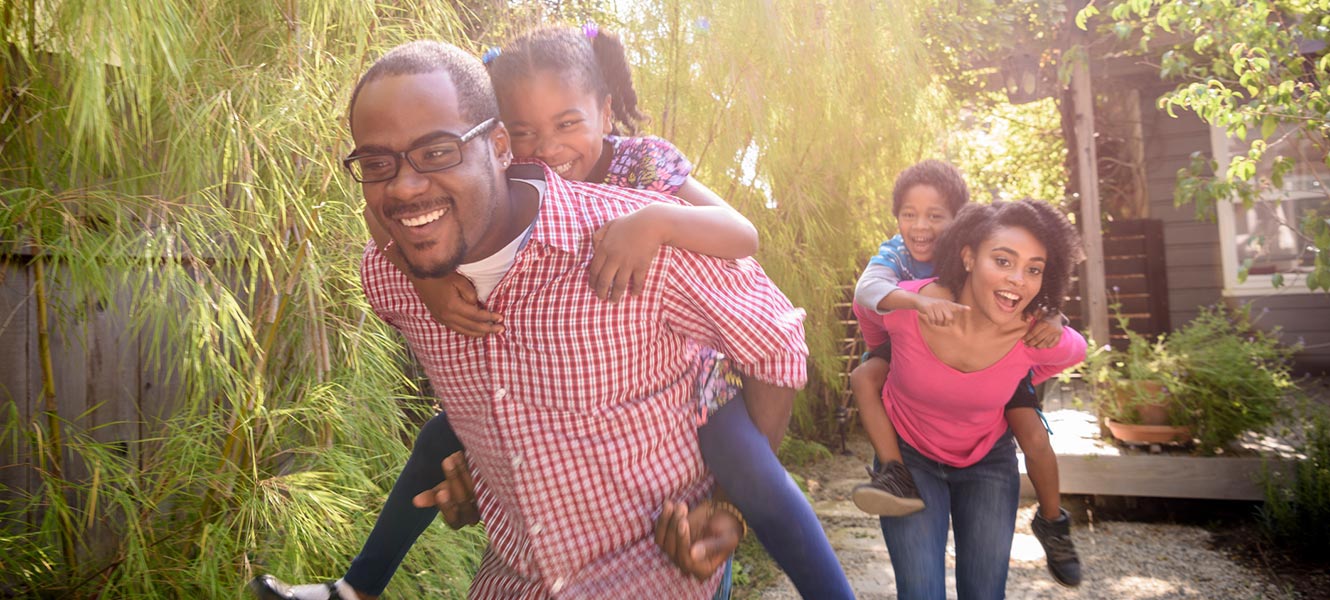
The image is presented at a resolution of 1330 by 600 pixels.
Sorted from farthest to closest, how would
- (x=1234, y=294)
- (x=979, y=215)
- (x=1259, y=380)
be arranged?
(x=1234, y=294) → (x=1259, y=380) → (x=979, y=215)

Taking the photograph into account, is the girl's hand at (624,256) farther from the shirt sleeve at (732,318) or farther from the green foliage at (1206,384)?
the green foliage at (1206,384)

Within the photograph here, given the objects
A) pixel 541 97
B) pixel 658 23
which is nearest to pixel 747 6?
pixel 658 23

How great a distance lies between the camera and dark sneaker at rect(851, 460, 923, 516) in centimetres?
242

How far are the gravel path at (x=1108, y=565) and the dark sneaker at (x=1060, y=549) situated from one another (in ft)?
5.55

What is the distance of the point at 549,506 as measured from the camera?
1453 mm

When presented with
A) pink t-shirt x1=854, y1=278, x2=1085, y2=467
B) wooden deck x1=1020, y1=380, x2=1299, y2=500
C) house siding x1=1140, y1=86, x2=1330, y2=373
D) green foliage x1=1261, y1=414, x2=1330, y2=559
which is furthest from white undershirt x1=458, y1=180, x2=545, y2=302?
house siding x1=1140, y1=86, x2=1330, y2=373

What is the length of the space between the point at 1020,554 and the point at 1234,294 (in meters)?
5.90

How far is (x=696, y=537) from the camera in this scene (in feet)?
4.69

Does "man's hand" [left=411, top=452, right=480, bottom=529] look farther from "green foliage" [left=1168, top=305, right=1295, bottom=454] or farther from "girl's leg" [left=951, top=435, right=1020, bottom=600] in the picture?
"green foliage" [left=1168, top=305, right=1295, bottom=454]

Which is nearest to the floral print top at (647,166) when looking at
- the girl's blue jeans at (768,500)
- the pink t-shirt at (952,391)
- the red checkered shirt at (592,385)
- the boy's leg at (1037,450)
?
the red checkered shirt at (592,385)

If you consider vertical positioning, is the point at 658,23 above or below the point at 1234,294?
above

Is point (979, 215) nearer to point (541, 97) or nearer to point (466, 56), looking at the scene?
point (541, 97)

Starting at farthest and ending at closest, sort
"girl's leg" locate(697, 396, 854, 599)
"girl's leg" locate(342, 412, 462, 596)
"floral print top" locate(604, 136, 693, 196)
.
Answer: "floral print top" locate(604, 136, 693, 196) → "girl's leg" locate(342, 412, 462, 596) → "girl's leg" locate(697, 396, 854, 599)

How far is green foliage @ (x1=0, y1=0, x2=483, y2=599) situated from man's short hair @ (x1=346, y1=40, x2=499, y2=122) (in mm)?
1135
